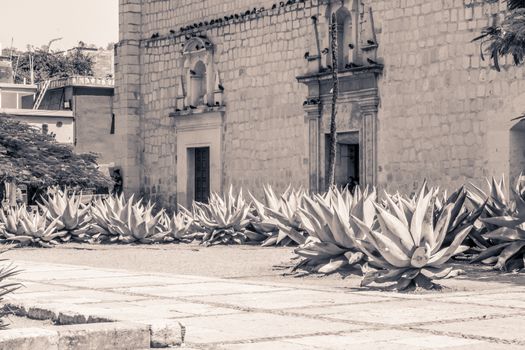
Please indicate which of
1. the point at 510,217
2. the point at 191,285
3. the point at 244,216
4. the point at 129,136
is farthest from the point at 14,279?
the point at 129,136

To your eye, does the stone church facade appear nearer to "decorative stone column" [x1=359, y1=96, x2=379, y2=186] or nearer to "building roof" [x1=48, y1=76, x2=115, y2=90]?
"decorative stone column" [x1=359, y1=96, x2=379, y2=186]

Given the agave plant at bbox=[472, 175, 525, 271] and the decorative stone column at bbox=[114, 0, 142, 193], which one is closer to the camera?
the agave plant at bbox=[472, 175, 525, 271]

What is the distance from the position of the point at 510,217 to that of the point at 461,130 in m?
8.67

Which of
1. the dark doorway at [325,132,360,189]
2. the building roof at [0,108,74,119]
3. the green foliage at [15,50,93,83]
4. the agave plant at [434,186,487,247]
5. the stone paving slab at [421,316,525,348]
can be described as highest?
the green foliage at [15,50,93,83]

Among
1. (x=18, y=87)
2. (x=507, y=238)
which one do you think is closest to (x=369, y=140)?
(x=507, y=238)

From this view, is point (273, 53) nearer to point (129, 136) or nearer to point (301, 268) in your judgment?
point (129, 136)

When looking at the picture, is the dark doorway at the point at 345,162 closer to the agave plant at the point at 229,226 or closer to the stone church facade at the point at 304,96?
the stone church facade at the point at 304,96

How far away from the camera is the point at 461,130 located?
2166 cm

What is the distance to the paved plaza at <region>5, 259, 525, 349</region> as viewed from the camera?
23.5 ft

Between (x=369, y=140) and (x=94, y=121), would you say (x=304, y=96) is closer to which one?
(x=369, y=140)

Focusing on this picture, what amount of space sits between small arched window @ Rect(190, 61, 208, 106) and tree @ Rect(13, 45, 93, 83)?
43.5m

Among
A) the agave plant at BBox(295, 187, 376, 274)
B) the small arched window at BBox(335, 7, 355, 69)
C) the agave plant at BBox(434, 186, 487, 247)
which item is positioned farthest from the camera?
the small arched window at BBox(335, 7, 355, 69)

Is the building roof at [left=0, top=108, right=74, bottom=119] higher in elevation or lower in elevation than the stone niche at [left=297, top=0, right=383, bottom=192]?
higher

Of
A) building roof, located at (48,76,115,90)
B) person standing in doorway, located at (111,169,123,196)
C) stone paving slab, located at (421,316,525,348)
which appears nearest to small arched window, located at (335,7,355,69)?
person standing in doorway, located at (111,169,123,196)
